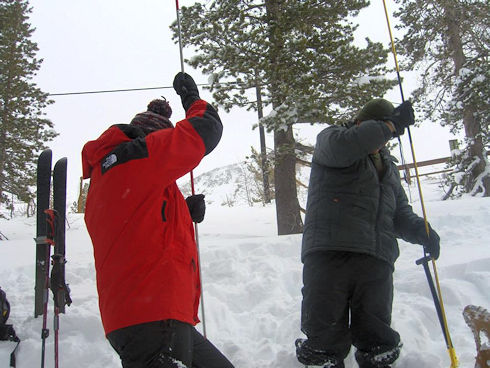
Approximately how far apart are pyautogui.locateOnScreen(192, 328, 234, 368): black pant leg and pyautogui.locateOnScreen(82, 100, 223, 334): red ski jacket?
290mm

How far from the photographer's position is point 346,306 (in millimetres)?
2219

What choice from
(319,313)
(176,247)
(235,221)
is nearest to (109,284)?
(176,247)

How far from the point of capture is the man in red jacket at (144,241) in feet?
4.88

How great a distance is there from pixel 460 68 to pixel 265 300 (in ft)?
33.3

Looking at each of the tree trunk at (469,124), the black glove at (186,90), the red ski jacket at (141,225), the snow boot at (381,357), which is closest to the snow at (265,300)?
the snow boot at (381,357)

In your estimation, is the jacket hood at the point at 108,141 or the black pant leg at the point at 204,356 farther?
the black pant leg at the point at 204,356

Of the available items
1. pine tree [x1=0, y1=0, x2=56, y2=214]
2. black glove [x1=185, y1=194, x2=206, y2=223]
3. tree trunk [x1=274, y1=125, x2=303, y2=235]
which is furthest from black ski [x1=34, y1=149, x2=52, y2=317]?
pine tree [x1=0, y1=0, x2=56, y2=214]

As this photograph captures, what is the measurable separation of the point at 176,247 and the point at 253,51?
5549 mm

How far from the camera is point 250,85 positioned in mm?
6703

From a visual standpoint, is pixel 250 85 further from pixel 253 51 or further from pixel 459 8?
pixel 459 8

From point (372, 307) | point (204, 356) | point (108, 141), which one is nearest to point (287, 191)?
point (372, 307)

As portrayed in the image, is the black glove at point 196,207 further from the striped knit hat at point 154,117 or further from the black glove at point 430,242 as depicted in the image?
the black glove at point 430,242

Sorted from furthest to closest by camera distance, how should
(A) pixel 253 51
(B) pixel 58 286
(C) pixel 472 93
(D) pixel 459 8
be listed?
(D) pixel 459 8 → (C) pixel 472 93 → (A) pixel 253 51 → (B) pixel 58 286

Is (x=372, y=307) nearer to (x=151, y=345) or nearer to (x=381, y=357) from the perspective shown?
(x=381, y=357)
